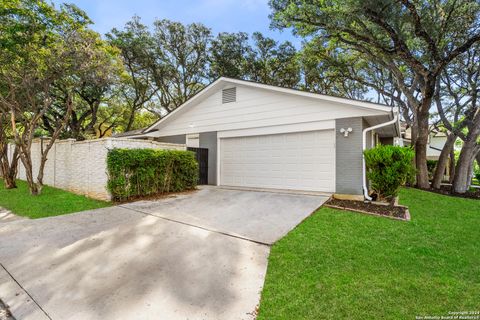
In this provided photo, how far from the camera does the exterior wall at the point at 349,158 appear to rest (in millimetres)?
7813

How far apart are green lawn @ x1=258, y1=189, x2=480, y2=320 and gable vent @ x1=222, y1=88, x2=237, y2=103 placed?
6589 millimetres

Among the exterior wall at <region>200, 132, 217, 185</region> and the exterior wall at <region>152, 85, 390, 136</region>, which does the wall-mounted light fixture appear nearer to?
the exterior wall at <region>152, 85, 390, 136</region>

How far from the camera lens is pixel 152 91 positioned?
20625mm

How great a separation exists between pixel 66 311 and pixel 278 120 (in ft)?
26.6

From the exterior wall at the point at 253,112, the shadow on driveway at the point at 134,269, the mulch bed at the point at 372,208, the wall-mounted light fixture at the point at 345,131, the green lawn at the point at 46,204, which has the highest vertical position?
the exterior wall at the point at 253,112

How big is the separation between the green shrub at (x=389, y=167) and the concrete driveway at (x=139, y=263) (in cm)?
237

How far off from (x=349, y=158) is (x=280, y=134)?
2648 millimetres

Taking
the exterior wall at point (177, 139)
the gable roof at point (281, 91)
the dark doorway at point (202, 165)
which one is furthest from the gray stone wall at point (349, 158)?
the exterior wall at point (177, 139)

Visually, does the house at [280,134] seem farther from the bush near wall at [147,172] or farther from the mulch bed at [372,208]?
the bush near wall at [147,172]

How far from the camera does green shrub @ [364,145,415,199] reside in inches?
264

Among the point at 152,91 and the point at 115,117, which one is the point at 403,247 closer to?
the point at 152,91

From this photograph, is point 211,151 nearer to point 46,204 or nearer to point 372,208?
point 46,204

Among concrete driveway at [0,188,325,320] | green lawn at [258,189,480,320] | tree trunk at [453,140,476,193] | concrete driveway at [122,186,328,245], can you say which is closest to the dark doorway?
concrete driveway at [122,186,328,245]

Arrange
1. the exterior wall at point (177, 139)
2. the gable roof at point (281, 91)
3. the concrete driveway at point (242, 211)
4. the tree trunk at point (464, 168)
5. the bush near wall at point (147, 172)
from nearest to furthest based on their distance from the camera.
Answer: the concrete driveway at point (242, 211)
the gable roof at point (281, 91)
the bush near wall at point (147, 172)
the tree trunk at point (464, 168)
the exterior wall at point (177, 139)
